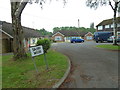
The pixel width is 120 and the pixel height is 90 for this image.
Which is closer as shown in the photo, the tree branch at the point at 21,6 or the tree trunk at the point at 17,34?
the tree branch at the point at 21,6

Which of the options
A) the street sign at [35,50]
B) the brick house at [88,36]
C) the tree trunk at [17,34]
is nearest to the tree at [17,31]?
the tree trunk at [17,34]

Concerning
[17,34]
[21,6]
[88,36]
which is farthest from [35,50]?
[88,36]

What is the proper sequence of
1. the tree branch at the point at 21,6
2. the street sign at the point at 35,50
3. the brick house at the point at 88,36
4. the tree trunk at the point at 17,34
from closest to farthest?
1. the street sign at the point at 35,50
2. the tree branch at the point at 21,6
3. the tree trunk at the point at 17,34
4. the brick house at the point at 88,36

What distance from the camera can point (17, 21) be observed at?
10.7 meters

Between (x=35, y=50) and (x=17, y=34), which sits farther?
(x=17, y=34)

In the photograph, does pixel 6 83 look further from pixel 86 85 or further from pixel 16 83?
pixel 86 85

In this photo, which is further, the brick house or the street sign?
the brick house

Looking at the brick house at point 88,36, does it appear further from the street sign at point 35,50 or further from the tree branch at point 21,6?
the street sign at point 35,50

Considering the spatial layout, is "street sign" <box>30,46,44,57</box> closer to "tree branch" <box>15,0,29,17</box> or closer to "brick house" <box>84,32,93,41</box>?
"tree branch" <box>15,0,29,17</box>

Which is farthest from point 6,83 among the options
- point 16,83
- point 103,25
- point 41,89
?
point 103,25

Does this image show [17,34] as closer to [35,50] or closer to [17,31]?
[17,31]

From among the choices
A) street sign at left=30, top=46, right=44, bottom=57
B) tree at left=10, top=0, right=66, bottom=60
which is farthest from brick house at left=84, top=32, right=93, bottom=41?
street sign at left=30, top=46, right=44, bottom=57

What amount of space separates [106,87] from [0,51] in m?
18.5

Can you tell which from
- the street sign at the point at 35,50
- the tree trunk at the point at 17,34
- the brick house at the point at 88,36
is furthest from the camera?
the brick house at the point at 88,36
